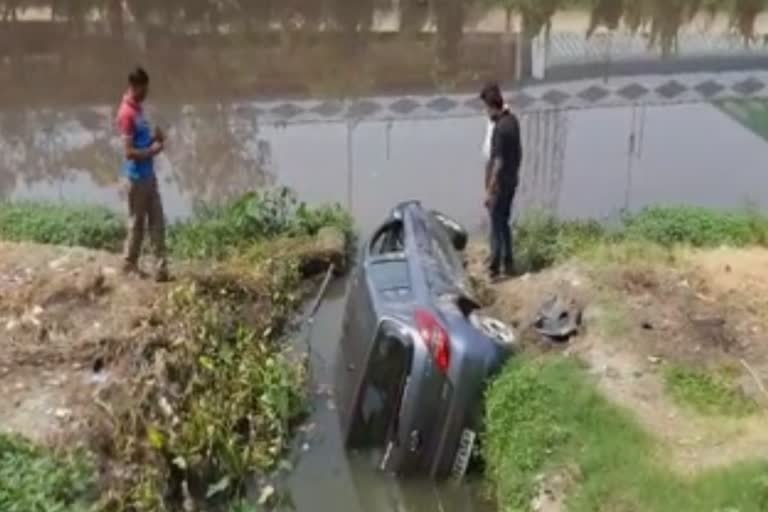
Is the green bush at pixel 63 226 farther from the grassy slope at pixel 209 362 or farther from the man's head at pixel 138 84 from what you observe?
the man's head at pixel 138 84

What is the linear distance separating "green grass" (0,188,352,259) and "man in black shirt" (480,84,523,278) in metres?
1.55

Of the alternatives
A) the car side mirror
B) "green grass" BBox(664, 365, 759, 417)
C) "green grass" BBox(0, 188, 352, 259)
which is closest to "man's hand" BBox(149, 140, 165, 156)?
"green grass" BBox(0, 188, 352, 259)

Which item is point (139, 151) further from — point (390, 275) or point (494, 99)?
point (494, 99)

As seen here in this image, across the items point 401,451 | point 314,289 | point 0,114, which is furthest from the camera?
point 0,114

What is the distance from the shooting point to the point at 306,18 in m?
18.5

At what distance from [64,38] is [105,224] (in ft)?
25.2

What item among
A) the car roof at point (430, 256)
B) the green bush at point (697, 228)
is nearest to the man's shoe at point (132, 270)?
the car roof at point (430, 256)

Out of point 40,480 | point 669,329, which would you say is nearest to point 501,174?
point 669,329

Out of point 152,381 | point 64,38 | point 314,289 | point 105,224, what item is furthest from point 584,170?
point 64,38

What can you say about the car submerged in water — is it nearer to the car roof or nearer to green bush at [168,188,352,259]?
the car roof

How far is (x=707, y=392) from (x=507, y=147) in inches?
99.8

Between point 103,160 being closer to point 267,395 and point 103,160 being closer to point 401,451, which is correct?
point 267,395

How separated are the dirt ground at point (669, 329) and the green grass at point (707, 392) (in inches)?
2.4

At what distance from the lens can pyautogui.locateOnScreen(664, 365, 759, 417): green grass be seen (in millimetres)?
7238
